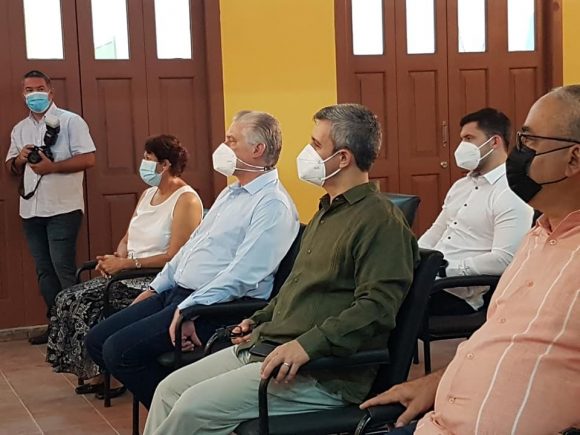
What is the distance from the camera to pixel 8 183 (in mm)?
5078

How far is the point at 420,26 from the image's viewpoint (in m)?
5.89

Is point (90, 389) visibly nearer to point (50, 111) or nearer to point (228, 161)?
point (228, 161)

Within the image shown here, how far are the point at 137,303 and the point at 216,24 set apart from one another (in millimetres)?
2513

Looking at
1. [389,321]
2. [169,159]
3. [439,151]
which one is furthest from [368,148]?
[439,151]

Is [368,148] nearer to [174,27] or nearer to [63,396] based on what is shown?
[63,396]

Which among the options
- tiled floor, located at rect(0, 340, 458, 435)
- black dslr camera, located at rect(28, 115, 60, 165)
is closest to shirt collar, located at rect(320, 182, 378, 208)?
tiled floor, located at rect(0, 340, 458, 435)

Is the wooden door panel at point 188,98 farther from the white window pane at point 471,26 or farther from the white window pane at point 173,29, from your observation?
the white window pane at point 471,26

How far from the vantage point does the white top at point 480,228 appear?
10.5 feet

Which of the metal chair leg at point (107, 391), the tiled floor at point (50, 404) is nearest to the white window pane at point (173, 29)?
the tiled floor at point (50, 404)

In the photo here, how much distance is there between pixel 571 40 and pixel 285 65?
217cm

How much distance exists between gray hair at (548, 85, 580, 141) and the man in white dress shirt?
54.9 inches

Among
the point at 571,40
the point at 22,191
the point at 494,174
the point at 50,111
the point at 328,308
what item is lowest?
the point at 328,308

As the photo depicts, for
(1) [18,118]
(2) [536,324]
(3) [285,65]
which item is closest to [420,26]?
(3) [285,65]

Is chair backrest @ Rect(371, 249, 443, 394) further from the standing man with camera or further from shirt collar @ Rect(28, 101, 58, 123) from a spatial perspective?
shirt collar @ Rect(28, 101, 58, 123)
